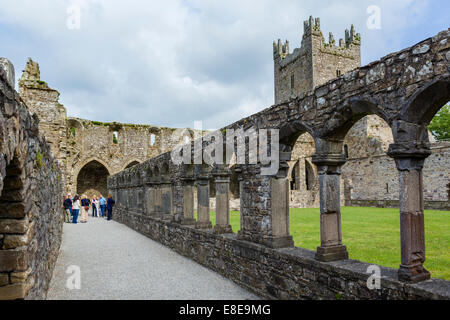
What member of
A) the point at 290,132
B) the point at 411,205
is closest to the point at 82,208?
the point at 290,132

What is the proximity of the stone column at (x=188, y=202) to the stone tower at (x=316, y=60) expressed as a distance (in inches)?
1035

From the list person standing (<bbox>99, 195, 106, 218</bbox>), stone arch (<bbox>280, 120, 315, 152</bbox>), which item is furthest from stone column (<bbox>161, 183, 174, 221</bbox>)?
person standing (<bbox>99, 195, 106, 218</bbox>)

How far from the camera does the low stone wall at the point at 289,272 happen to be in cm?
337

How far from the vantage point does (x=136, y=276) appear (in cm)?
646

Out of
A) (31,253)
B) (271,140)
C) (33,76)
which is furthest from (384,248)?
(33,76)

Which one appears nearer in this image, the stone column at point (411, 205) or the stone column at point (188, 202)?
the stone column at point (411, 205)

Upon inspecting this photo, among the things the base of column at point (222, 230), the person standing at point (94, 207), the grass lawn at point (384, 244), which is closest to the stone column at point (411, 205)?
the grass lawn at point (384, 244)

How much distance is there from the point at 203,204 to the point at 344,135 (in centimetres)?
428

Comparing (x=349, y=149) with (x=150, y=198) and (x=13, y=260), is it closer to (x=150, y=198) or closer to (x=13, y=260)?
(x=150, y=198)

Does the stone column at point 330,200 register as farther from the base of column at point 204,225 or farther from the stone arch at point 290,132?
the base of column at point 204,225

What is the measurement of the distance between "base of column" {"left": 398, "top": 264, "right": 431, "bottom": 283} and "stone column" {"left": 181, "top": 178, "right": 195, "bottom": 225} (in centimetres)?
605

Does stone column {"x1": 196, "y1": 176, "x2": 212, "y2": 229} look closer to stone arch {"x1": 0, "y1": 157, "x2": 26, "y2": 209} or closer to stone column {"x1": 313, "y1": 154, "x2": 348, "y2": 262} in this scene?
stone column {"x1": 313, "y1": 154, "x2": 348, "y2": 262}

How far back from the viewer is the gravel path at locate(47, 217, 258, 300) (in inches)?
211
